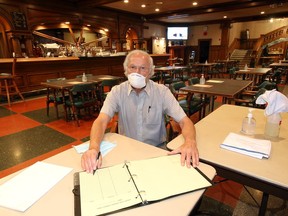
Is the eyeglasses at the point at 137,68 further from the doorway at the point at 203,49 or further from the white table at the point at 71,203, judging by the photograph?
the doorway at the point at 203,49

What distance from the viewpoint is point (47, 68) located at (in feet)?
18.7

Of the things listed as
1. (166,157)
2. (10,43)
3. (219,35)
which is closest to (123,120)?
(166,157)

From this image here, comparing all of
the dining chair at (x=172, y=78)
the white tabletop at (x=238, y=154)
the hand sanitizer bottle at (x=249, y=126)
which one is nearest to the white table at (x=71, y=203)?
the white tabletop at (x=238, y=154)

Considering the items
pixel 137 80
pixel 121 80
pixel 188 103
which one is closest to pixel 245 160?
pixel 137 80

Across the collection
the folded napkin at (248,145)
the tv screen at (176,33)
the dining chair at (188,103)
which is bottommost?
the dining chair at (188,103)

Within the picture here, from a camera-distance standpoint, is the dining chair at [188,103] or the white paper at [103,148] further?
the dining chair at [188,103]

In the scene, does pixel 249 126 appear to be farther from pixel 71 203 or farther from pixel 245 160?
pixel 71 203

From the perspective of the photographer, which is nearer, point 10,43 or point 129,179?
point 129,179

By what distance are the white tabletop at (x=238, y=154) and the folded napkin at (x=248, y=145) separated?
0.03 metres

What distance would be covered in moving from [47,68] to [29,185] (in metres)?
5.57

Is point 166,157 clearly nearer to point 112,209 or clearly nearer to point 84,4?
point 112,209

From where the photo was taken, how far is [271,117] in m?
1.23

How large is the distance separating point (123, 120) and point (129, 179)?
0.82m

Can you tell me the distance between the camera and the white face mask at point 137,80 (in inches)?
58.8
